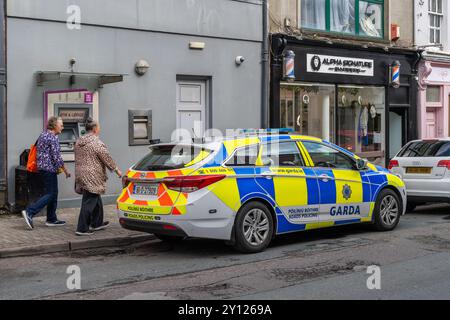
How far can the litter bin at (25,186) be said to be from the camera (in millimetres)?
10578

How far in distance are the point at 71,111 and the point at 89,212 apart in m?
3.36

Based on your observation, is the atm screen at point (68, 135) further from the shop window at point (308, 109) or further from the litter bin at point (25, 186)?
the shop window at point (308, 109)

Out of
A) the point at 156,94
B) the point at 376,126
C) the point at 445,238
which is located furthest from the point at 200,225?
the point at 376,126

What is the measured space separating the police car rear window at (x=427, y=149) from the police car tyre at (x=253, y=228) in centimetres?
514

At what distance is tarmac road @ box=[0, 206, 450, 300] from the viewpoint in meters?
6.25

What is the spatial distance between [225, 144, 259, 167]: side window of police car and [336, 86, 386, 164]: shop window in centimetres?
936

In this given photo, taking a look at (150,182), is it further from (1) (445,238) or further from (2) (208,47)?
(2) (208,47)

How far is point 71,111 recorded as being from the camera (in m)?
12.1

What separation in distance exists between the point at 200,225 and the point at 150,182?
2.94 feet
